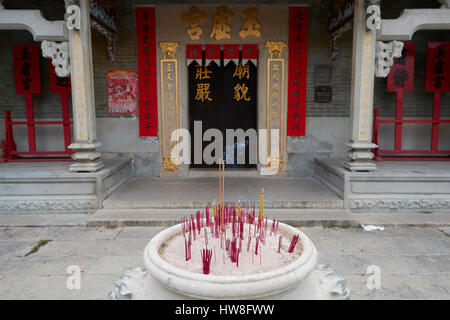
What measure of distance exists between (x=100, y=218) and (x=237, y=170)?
3.07 meters

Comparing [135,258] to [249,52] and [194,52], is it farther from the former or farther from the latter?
[249,52]

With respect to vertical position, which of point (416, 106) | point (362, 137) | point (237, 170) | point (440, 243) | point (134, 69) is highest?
point (134, 69)

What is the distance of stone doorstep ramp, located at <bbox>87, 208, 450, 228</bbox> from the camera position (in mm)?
4688

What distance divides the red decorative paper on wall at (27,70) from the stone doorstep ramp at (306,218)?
131 inches

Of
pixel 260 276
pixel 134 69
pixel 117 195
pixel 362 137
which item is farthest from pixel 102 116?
pixel 260 276

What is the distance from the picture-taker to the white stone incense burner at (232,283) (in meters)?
1.70

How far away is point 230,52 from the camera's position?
661cm

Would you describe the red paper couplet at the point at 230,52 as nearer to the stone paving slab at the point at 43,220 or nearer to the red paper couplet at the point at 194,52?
the red paper couplet at the point at 194,52

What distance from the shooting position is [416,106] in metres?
6.89

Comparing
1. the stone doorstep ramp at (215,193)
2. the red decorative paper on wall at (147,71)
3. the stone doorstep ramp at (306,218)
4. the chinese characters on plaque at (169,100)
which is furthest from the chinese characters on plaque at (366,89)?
the red decorative paper on wall at (147,71)

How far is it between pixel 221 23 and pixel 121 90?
7.61 feet

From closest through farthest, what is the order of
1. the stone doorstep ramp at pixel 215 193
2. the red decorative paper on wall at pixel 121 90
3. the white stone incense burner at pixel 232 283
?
the white stone incense burner at pixel 232 283
the stone doorstep ramp at pixel 215 193
the red decorative paper on wall at pixel 121 90

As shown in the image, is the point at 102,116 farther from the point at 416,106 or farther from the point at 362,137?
the point at 416,106

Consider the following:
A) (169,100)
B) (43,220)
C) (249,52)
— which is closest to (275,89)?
(249,52)
